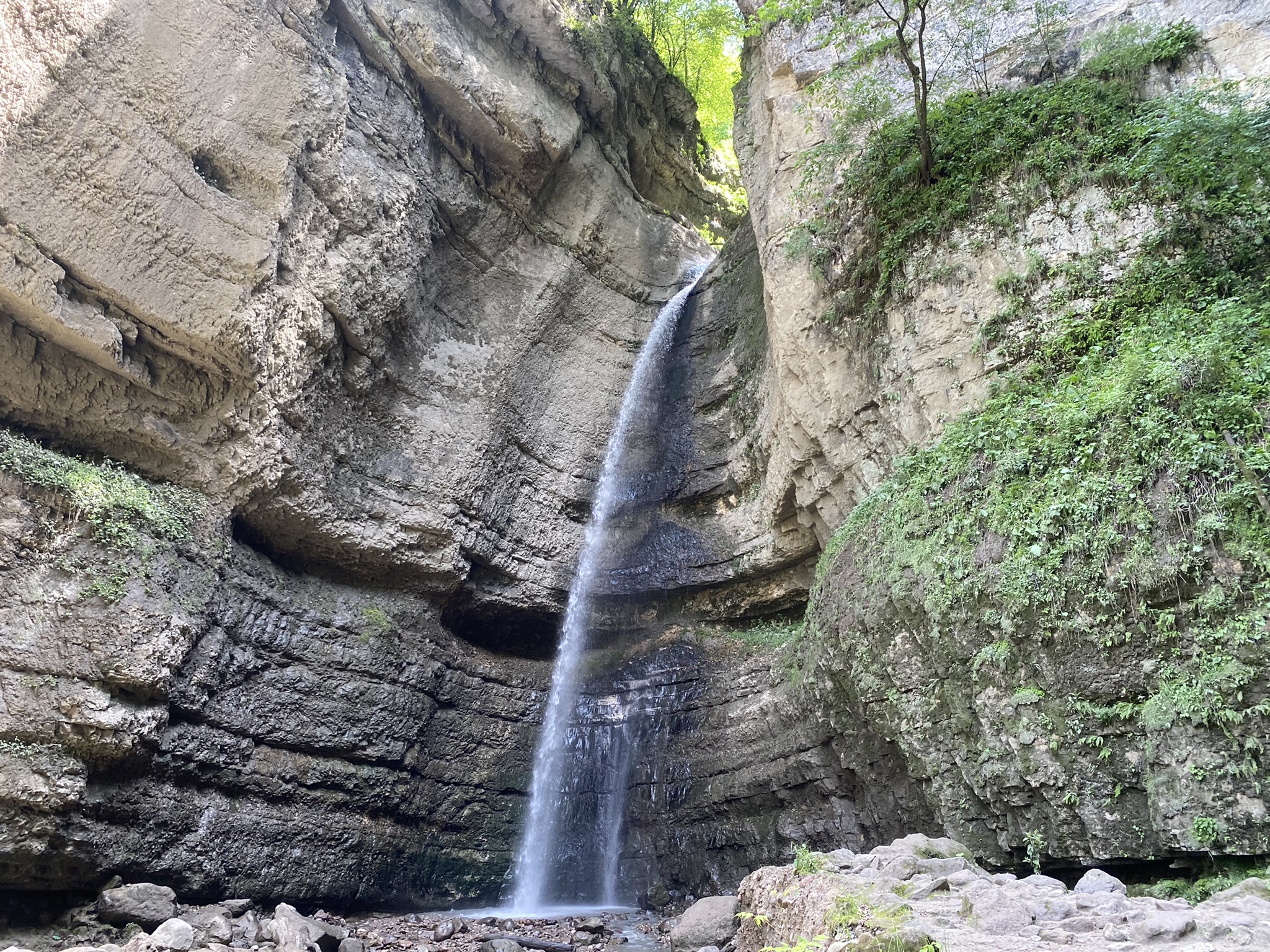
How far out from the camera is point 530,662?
485 inches

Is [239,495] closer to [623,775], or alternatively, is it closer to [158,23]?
[158,23]

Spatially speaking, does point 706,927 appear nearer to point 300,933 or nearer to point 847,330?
point 300,933

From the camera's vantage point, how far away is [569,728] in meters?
11.8

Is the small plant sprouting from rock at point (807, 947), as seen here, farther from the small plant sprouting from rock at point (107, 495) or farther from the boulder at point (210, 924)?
the small plant sprouting from rock at point (107, 495)

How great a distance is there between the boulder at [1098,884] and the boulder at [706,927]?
3119 mm

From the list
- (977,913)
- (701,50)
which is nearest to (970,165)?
(977,913)

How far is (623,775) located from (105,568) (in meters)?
7.24

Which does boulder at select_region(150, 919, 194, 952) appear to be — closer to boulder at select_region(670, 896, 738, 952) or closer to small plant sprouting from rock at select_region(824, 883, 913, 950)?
boulder at select_region(670, 896, 738, 952)

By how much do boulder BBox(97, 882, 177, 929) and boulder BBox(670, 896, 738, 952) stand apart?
5.01 meters

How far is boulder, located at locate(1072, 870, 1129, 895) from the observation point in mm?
4652

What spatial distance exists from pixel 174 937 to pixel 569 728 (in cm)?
621

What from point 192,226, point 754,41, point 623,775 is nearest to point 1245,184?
point 754,41

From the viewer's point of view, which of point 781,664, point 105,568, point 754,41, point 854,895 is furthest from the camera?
point 754,41

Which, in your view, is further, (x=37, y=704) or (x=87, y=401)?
(x=87, y=401)
